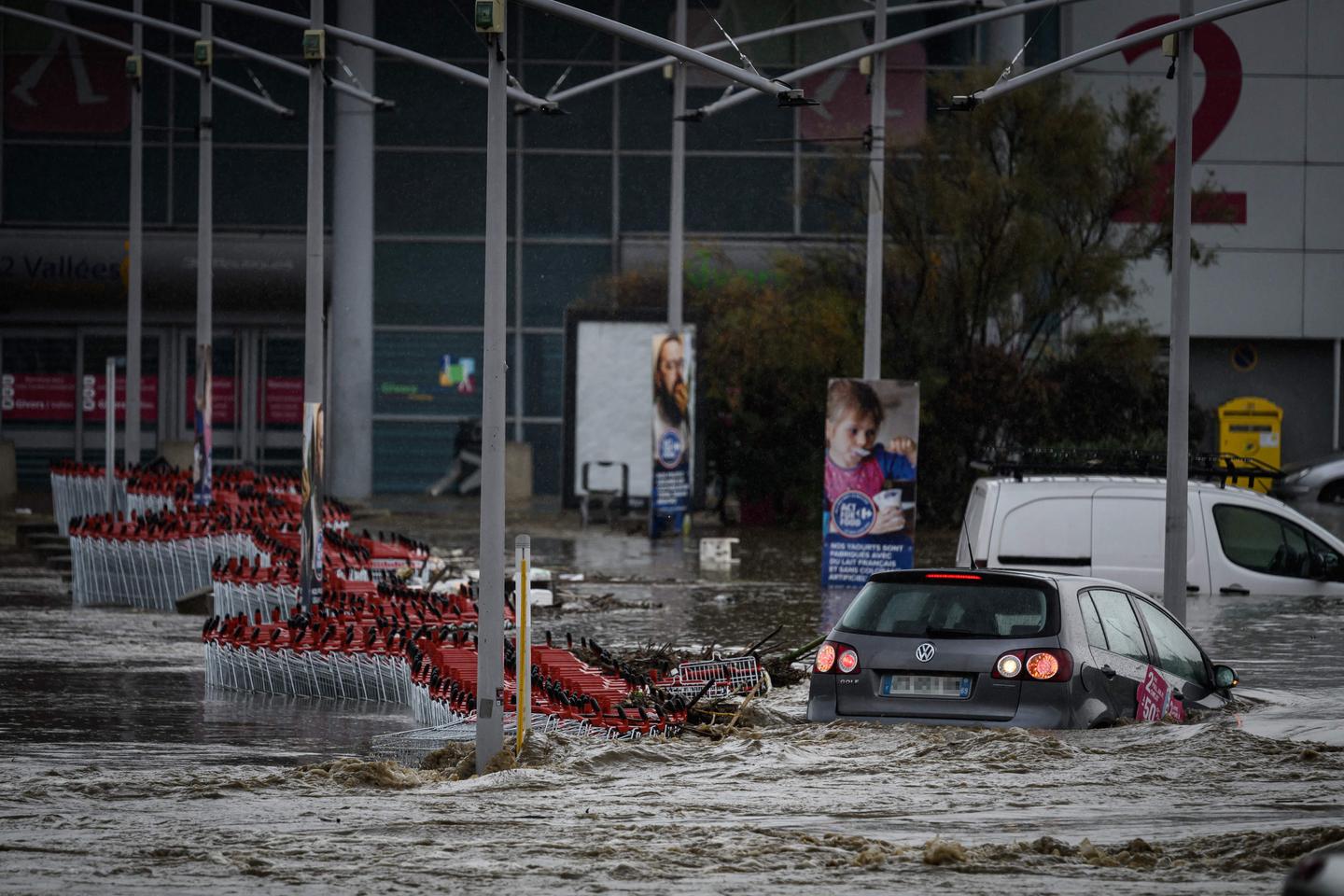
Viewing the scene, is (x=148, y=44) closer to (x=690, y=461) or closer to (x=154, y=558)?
(x=690, y=461)

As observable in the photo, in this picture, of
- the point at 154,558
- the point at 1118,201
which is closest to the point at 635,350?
the point at 1118,201

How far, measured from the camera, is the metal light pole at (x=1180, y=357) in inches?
687

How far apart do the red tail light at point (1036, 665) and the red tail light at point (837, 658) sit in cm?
83

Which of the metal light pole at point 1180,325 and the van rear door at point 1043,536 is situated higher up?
the metal light pole at point 1180,325

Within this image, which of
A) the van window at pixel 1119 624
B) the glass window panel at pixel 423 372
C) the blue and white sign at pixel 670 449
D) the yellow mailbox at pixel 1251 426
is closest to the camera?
the van window at pixel 1119 624

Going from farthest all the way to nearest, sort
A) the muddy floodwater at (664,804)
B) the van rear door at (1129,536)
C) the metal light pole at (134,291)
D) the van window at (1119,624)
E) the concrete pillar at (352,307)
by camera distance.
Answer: the concrete pillar at (352,307), the metal light pole at (134,291), the van rear door at (1129,536), the van window at (1119,624), the muddy floodwater at (664,804)

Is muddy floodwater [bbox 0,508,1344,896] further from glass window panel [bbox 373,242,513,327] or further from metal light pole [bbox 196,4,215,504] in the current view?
glass window panel [bbox 373,242,513,327]

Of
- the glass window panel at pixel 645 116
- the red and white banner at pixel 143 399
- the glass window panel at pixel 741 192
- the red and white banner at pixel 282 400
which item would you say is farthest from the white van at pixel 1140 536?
the red and white banner at pixel 143 399

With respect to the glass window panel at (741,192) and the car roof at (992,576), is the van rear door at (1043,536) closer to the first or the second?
the car roof at (992,576)

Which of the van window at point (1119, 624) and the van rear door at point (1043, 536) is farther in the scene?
the van rear door at point (1043, 536)

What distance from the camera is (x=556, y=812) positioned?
9.70 meters

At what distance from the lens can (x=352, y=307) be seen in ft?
147

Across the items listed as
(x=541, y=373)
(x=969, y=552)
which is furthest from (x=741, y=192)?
(x=969, y=552)

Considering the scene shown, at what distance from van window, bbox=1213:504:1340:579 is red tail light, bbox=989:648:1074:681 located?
8.53m
